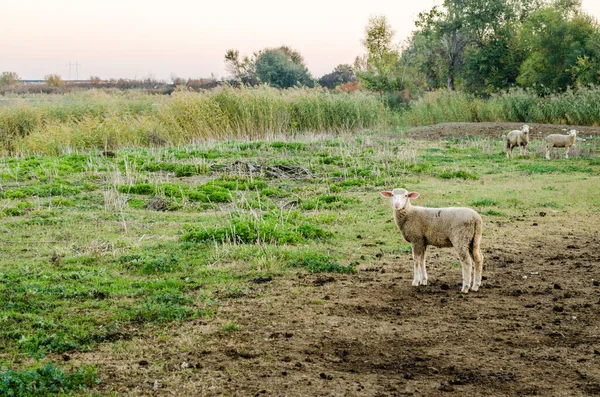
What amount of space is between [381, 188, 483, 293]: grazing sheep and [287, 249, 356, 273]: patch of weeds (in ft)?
3.20

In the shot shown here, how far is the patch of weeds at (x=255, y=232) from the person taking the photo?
8970 millimetres

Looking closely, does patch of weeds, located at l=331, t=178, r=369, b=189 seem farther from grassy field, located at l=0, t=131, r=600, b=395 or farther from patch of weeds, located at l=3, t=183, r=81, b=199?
patch of weeds, located at l=3, t=183, r=81, b=199

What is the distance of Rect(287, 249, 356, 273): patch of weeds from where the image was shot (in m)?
7.95

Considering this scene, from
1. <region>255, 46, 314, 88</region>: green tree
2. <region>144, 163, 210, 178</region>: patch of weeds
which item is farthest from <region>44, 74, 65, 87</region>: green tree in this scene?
<region>144, 163, 210, 178</region>: patch of weeds

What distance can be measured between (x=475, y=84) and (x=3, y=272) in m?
40.1

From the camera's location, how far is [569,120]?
2706cm

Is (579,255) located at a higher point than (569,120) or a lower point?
lower

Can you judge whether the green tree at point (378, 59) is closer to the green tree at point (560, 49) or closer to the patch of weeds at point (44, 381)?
the green tree at point (560, 49)

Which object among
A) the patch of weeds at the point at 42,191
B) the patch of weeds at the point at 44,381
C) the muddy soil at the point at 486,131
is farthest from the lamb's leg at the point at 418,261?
the muddy soil at the point at 486,131

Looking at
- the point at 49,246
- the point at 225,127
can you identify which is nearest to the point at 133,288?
the point at 49,246

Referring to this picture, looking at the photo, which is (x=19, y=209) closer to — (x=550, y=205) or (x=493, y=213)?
(x=493, y=213)

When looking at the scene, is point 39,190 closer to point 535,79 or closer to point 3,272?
point 3,272

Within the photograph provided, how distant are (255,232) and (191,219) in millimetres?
2067

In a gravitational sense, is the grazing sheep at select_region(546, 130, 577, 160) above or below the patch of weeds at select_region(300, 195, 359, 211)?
above
